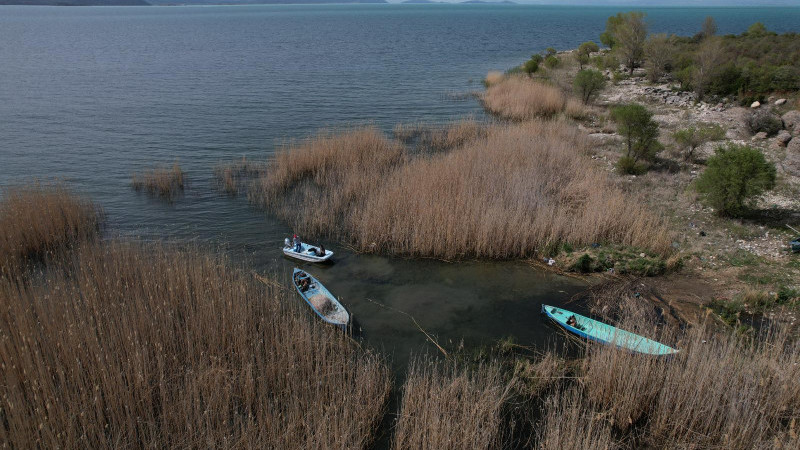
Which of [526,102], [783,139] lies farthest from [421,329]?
[526,102]

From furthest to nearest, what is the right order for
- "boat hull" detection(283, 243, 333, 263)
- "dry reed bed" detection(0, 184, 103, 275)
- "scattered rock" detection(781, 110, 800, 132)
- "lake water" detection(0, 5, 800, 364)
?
1. "scattered rock" detection(781, 110, 800, 132)
2. "boat hull" detection(283, 243, 333, 263)
3. "dry reed bed" detection(0, 184, 103, 275)
4. "lake water" detection(0, 5, 800, 364)

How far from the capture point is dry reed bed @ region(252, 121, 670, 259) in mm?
14289

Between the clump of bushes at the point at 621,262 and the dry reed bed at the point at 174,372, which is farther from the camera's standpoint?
the clump of bushes at the point at 621,262

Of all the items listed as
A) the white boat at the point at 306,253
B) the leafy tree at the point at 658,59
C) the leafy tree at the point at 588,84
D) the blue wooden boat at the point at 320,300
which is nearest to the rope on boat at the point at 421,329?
the blue wooden boat at the point at 320,300

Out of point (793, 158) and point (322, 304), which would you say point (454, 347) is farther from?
point (793, 158)

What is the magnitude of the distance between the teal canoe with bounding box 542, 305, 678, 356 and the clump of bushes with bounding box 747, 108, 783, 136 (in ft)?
57.3

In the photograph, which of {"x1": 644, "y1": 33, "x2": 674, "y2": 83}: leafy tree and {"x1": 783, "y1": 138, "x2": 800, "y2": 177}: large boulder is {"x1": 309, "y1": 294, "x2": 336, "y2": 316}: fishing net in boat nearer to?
{"x1": 783, "y1": 138, "x2": 800, "y2": 177}: large boulder

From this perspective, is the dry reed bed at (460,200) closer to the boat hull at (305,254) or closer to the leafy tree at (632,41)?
the boat hull at (305,254)

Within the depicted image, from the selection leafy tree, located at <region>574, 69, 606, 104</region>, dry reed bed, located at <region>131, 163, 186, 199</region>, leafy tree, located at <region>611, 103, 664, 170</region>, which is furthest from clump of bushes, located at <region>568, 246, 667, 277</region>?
leafy tree, located at <region>574, 69, 606, 104</region>

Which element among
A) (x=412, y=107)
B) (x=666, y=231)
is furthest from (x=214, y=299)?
(x=412, y=107)

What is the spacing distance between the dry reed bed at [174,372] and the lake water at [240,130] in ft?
8.08

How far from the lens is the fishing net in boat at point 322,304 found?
11.2 meters

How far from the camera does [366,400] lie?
8219mm

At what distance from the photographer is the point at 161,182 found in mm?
18547
